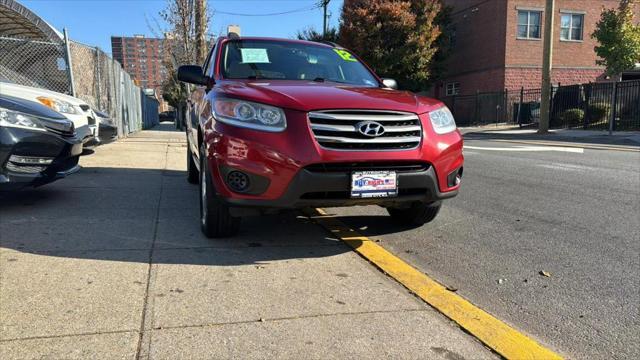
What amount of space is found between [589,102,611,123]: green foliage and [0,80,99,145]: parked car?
818 inches

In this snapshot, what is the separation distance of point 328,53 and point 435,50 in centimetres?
2796

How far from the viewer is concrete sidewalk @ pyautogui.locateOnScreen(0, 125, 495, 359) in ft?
8.76

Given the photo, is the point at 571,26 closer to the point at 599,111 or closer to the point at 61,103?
the point at 599,111

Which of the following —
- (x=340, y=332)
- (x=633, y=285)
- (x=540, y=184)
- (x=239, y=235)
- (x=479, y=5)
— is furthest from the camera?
(x=479, y=5)

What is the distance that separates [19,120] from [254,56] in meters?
2.34

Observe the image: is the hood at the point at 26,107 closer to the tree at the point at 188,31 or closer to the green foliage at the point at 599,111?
the tree at the point at 188,31

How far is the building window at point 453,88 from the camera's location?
36.0m

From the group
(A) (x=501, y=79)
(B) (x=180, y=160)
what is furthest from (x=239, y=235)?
(A) (x=501, y=79)

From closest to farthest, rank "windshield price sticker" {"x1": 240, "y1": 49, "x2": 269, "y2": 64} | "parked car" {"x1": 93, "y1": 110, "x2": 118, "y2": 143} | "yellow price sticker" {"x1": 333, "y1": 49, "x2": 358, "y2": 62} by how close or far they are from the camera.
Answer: "windshield price sticker" {"x1": 240, "y1": 49, "x2": 269, "y2": 64} < "yellow price sticker" {"x1": 333, "y1": 49, "x2": 358, "y2": 62} < "parked car" {"x1": 93, "y1": 110, "x2": 118, "y2": 143}

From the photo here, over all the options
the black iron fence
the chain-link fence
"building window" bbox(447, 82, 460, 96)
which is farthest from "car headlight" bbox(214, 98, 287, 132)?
"building window" bbox(447, 82, 460, 96)

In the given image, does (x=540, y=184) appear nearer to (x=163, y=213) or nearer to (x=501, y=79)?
(x=163, y=213)

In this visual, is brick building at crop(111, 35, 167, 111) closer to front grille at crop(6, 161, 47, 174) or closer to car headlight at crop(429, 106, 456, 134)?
front grille at crop(6, 161, 47, 174)

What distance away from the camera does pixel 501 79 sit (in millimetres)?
30797

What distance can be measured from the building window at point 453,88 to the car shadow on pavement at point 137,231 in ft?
104
